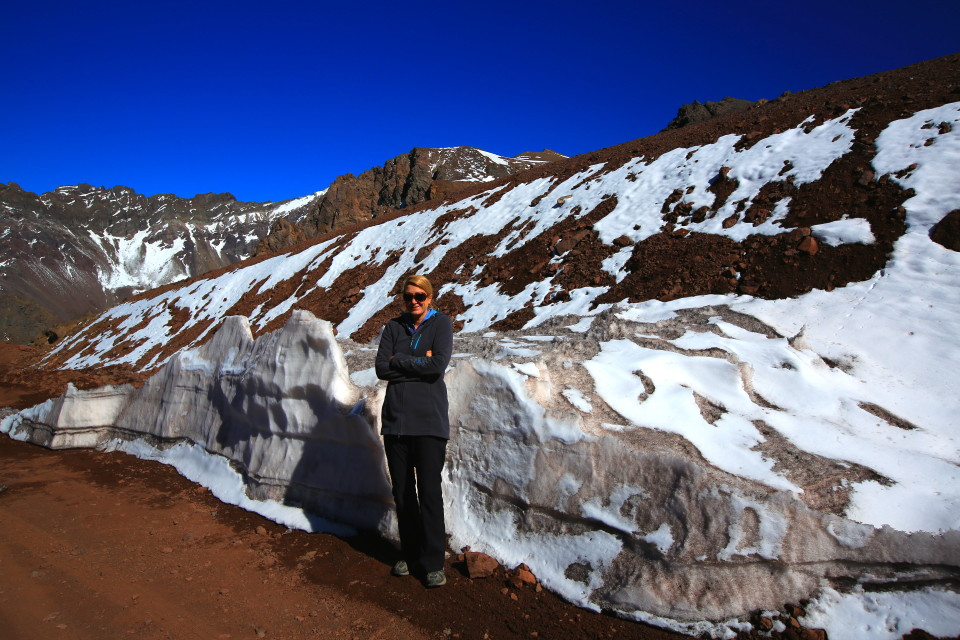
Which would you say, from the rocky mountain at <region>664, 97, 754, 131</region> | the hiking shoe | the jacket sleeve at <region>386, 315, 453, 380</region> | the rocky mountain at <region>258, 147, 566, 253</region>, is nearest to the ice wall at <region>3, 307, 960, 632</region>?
the hiking shoe

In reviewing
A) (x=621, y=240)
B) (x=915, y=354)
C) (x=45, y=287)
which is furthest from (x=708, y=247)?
(x=45, y=287)

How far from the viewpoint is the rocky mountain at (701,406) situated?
3.31m

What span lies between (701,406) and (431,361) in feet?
8.86

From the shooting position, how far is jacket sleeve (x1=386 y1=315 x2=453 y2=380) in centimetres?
388

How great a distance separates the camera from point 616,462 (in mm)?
3936

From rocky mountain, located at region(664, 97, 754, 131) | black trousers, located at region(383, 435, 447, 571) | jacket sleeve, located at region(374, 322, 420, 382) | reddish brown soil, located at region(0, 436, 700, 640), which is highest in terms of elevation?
rocky mountain, located at region(664, 97, 754, 131)

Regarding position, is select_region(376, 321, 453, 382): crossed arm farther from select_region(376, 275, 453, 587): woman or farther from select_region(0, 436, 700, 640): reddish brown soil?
select_region(0, 436, 700, 640): reddish brown soil

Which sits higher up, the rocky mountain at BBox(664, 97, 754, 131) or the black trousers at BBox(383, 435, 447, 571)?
the rocky mountain at BBox(664, 97, 754, 131)

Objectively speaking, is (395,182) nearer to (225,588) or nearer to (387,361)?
(387,361)

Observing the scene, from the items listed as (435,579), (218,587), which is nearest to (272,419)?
(218,587)

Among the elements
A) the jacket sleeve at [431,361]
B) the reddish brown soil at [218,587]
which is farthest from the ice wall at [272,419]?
the jacket sleeve at [431,361]

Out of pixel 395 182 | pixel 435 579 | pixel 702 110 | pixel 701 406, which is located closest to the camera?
pixel 435 579

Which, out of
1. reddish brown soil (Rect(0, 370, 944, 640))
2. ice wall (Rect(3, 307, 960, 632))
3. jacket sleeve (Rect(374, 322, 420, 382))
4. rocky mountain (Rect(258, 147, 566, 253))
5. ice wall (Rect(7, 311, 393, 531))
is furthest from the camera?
rocky mountain (Rect(258, 147, 566, 253))

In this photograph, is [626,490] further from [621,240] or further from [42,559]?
[621,240]
